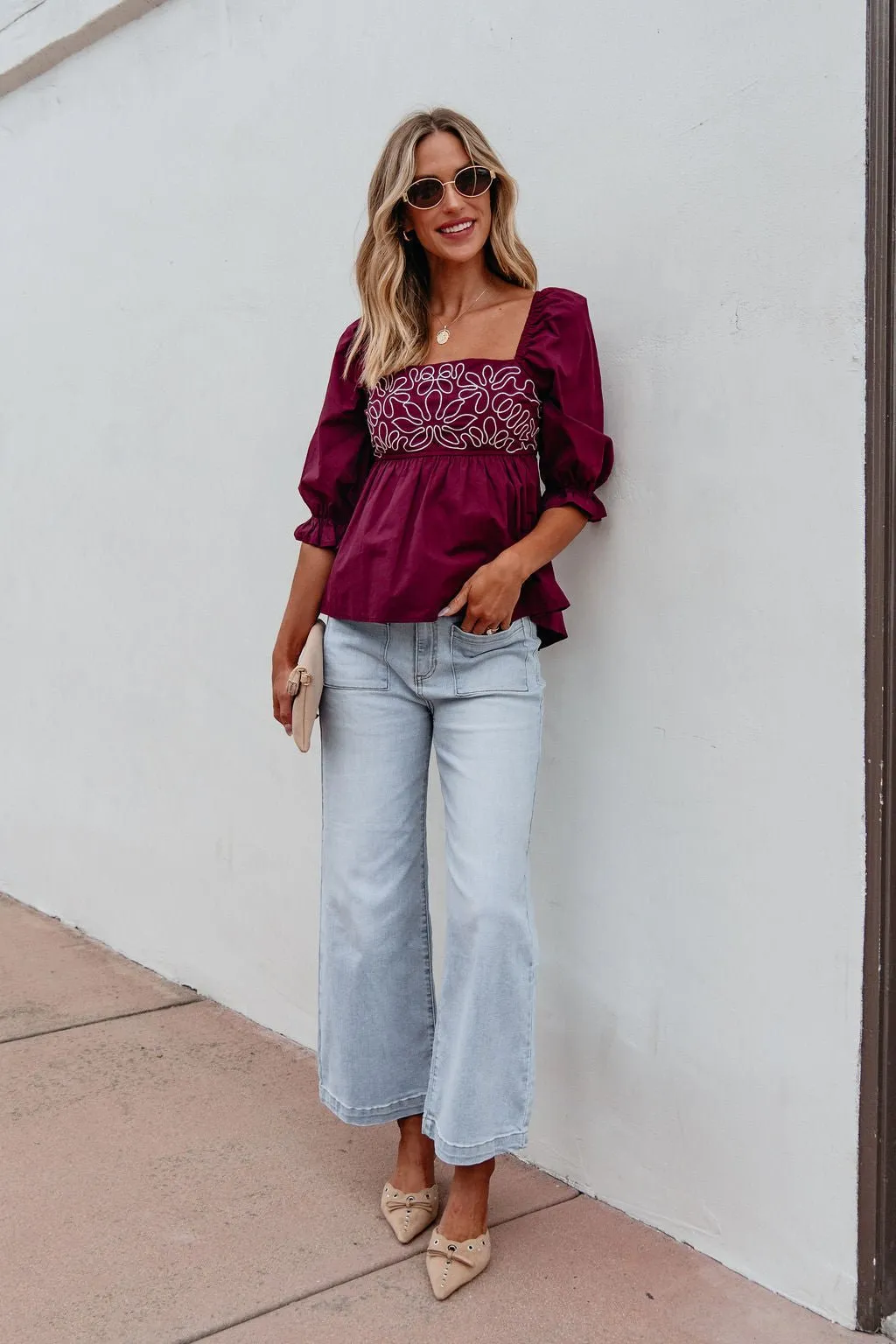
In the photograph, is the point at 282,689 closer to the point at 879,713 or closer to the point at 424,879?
the point at 424,879

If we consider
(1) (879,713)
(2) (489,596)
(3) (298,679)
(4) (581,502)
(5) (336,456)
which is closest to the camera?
(1) (879,713)

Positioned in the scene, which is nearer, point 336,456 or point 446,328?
point 446,328

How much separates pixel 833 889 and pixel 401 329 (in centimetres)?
125

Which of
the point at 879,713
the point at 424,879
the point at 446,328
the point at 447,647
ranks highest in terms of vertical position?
the point at 446,328

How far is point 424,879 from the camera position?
100 inches

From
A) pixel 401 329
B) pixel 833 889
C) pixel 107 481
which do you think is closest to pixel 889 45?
pixel 401 329

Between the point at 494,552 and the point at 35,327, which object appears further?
the point at 35,327

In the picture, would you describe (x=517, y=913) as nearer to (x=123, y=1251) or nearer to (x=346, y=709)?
(x=346, y=709)

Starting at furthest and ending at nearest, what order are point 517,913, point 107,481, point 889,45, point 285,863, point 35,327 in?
point 35,327
point 107,481
point 285,863
point 517,913
point 889,45

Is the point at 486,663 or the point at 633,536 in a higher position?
the point at 633,536

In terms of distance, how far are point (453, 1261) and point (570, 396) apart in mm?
1537

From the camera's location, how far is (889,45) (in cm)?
200

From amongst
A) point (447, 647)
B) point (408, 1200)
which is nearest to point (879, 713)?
point (447, 647)

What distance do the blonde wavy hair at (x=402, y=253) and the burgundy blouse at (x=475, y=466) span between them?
6 centimetres
